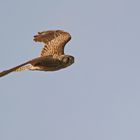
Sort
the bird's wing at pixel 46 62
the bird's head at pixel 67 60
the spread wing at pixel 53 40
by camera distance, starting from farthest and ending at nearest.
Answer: the spread wing at pixel 53 40, the bird's head at pixel 67 60, the bird's wing at pixel 46 62

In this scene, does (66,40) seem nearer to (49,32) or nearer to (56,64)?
(49,32)

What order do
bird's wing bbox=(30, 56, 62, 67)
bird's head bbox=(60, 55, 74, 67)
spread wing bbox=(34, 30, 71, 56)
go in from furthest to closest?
1. spread wing bbox=(34, 30, 71, 56)
2. bird's head bbox=(60, 55, 74, 67)
3. bird's wing bbox=(30, 56, 62, 67)

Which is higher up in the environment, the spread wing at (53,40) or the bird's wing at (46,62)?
the spread wing at (53,40)

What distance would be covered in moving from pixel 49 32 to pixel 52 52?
196 cm

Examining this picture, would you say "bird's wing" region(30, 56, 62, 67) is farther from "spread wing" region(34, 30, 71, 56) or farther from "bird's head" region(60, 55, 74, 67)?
"spread wing" region(34, 30, 71, 56)

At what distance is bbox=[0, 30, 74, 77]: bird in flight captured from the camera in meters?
23.6

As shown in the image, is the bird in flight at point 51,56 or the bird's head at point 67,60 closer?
the bird in flight at point 51,56

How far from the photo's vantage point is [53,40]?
1089 inches

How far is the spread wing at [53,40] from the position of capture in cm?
2659

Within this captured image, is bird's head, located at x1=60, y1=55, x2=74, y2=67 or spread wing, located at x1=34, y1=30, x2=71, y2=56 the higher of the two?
spread wing, located at x1=34, y1=30, x2=71, y2=56

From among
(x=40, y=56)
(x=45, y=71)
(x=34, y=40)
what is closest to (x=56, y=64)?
(x=45, y=71)

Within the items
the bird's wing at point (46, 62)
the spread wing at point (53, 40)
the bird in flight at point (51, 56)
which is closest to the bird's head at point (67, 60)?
the bird in flight at point (51, 56)

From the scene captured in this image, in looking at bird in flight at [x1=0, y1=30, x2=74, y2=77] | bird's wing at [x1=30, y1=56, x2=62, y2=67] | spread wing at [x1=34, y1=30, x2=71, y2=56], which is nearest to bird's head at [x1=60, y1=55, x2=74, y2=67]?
bird in flight at [x1=0, y1=30, x2=74, y2=77]

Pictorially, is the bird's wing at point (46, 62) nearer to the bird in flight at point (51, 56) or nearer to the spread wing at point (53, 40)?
the bird in flight at point (51, 56)
